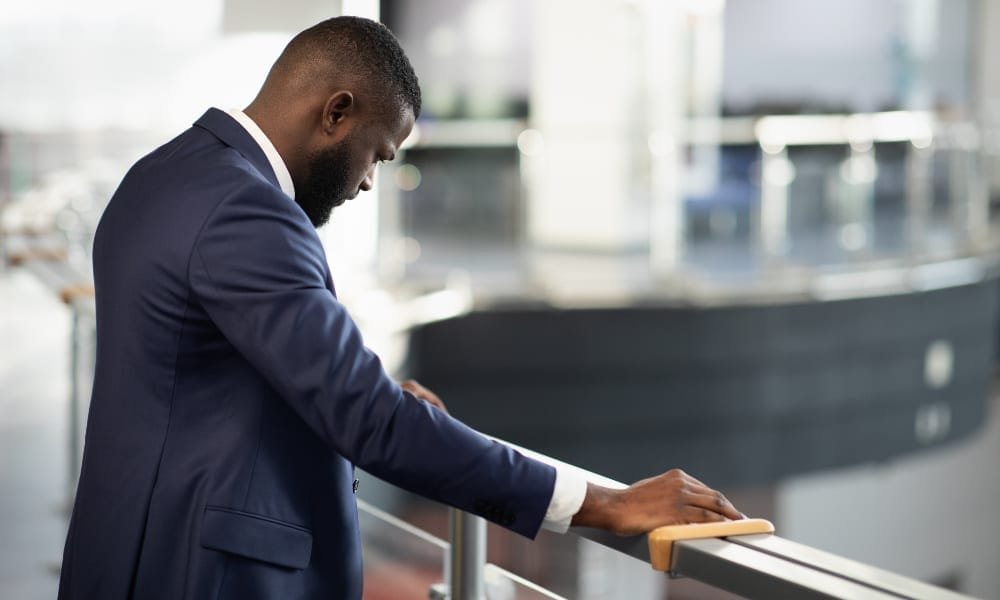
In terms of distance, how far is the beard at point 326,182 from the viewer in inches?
53.0

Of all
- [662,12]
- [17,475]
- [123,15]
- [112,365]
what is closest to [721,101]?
[662,12]

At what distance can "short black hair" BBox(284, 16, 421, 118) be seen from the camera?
4.35 ft

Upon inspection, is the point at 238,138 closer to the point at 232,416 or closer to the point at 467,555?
the point at 232,416

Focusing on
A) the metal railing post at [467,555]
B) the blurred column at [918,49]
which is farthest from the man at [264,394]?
the blurred column at [918,49]

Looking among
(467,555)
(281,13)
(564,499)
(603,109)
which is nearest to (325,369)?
(564,499)

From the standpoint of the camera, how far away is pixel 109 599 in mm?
1299

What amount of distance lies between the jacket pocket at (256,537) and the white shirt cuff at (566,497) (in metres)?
0.24

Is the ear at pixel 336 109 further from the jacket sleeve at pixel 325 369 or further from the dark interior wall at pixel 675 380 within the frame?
the dark interior wall at pixel 675 380

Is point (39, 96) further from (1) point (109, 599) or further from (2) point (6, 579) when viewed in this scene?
(1) point (109, 599)

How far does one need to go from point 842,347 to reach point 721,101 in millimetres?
6171

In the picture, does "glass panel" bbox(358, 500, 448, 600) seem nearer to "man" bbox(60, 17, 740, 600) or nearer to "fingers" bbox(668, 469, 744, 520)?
"man" bbox(60, 17, 740, 600)

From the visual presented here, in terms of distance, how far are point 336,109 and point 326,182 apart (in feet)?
0.26

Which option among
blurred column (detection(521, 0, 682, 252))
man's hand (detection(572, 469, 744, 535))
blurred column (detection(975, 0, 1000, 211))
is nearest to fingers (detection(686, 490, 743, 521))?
man's hand (detection(572, 469, 744, 535))

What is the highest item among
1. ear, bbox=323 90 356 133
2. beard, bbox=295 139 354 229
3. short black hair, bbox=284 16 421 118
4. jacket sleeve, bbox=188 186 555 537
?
short black hair, bbox=284 16 421 118
